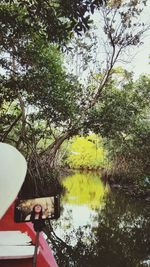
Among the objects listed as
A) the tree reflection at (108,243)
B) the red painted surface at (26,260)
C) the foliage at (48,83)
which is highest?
the foliage at (48,83)

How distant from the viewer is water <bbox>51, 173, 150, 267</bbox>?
4852mm

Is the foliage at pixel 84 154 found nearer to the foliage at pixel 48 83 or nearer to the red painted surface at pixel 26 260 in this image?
the foliage at pixel 48 83

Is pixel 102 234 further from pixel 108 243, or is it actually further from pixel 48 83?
pixel 48 83

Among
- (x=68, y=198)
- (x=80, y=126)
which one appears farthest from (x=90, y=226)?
(x=80, y=126)

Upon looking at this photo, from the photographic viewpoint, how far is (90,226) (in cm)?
709

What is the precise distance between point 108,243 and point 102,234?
26.2 inches

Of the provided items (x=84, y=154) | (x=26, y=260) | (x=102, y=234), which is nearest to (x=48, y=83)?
(x=102, y=234)

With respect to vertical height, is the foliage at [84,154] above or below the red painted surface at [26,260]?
above

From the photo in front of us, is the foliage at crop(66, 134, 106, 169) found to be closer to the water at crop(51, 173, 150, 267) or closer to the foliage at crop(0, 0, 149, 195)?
the foliage at crop(0, 0, 149, 195)

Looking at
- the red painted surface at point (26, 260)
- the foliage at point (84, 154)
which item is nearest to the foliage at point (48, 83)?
the red painted surface at point (26, 260)

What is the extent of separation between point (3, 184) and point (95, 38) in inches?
528

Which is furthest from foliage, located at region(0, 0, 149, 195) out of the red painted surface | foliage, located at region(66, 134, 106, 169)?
foliage, located at region(66, 134, 106, 169)

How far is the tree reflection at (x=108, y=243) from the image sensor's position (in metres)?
4.77

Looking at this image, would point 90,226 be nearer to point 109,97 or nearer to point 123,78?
point 109,97
